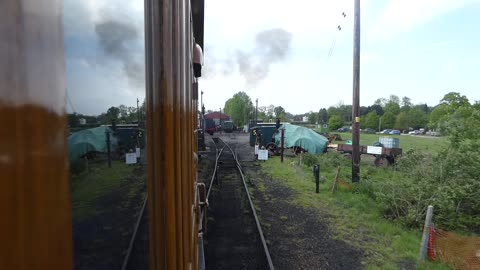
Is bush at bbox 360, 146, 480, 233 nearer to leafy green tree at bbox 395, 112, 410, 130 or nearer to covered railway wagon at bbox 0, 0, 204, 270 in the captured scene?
covered railway wagon at bbox 0, 0, 204, 270

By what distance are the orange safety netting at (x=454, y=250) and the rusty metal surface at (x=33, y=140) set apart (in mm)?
6042

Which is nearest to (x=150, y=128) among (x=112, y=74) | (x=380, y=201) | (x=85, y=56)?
(x=112, y=74)

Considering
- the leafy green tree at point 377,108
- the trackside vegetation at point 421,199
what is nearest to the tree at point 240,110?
the leafy green tree at point 377,108

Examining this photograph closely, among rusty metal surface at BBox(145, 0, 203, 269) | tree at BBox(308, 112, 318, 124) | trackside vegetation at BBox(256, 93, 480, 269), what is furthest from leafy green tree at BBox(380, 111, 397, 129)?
rusty metal surface at BBox(145, 0, 203, 269)

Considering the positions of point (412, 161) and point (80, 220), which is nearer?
point (80, 220)

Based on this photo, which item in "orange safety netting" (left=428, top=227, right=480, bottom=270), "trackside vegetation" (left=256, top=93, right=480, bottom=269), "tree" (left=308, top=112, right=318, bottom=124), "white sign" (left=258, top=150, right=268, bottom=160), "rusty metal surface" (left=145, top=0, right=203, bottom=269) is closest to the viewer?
"rusty metal surface" (left=145, top=0, right=203, bottom=269)

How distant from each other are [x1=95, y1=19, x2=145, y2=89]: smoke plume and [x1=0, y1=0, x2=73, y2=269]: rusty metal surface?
0.23 meters

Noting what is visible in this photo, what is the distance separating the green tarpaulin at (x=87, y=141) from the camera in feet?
1.99

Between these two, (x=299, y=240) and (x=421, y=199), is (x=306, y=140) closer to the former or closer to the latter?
(x=421, y=199)

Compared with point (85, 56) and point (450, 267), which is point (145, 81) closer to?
point (85, 56)

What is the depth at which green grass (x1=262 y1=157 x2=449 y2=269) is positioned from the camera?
5.16m

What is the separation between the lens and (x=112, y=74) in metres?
0.83

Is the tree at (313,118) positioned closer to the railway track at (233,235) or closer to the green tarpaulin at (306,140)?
the green tarpaulin at (306,140)

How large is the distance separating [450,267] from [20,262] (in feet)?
20.0
